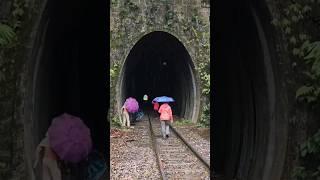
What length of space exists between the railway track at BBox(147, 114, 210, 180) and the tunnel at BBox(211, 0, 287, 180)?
489 centimetres

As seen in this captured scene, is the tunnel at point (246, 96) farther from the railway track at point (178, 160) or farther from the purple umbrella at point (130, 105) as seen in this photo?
the purple umbrella at point (130, 105)

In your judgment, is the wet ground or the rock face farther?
the wet ground

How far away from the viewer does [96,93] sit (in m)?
8.07

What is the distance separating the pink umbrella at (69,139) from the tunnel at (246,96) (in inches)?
73.7

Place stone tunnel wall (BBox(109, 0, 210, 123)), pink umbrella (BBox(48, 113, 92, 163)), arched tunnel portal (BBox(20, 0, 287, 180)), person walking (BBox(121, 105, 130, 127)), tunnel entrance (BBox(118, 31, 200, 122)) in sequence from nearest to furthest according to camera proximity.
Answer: pink umbrella (BBox(48, 113, 92, 163)) < arched tunnel portal (BBox(20, 0, 287, 180)) < stone tunnel wall (BBox(109, 0, 210, 123)) < person walking (BBox(121, 105, 130, 127)) < tunnel entrance (BBox(118, 31, 200, 122))

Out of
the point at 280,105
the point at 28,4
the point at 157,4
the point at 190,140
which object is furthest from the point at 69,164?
the point at 157,4

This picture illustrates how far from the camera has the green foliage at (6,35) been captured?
4.48 metres

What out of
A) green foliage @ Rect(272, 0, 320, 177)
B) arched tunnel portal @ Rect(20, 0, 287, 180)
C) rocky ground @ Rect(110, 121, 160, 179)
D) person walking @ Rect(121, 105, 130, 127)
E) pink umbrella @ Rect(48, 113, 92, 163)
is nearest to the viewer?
pink umbrella @ Rect(48, 113, 92, 163)

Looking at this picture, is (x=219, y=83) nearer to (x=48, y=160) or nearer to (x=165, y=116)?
(x=48, y=160)

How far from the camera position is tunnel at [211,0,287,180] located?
201 inches

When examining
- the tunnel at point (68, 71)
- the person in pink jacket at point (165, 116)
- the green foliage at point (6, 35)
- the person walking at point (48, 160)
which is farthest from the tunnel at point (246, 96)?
the person in pink jacket at point (165, 116)

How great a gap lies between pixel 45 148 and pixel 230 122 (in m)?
3.82

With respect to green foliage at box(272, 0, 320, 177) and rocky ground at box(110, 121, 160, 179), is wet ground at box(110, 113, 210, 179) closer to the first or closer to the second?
rocky ground at box(110, 121, 160, 179)

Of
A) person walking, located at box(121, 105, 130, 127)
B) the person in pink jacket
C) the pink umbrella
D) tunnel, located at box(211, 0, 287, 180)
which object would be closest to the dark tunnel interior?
the pink umbrella
